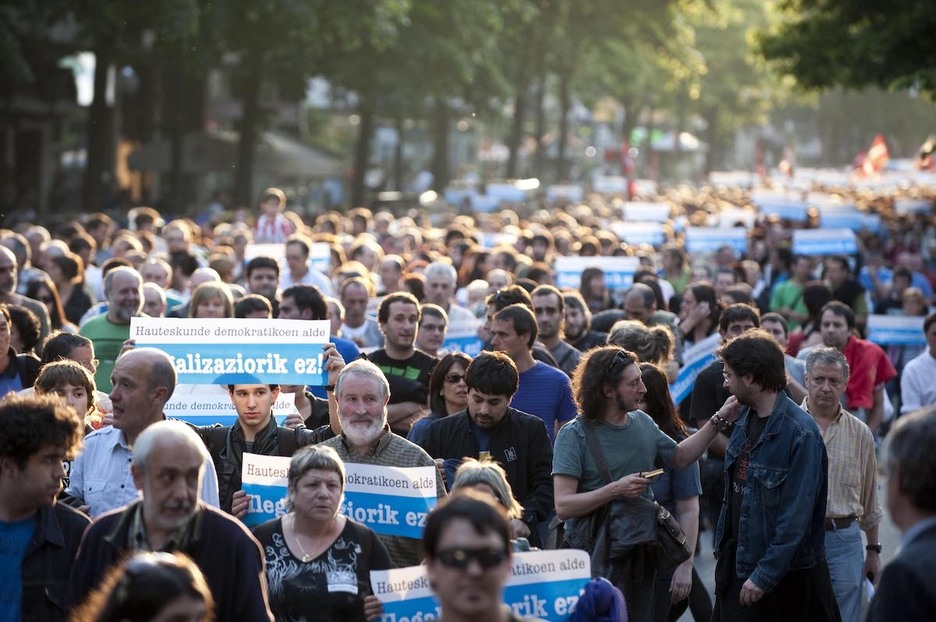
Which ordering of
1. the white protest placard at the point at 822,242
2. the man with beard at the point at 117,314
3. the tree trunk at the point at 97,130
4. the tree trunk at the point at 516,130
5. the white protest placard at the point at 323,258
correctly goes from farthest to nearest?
1. the tree trunk at the point at 516,130
2. the tree trunk at the point at 97,130
3. the white protest placard at the point at 822,242
4. the white protest placard at the point at 323,258
5. the man with beard at the point at 117,314

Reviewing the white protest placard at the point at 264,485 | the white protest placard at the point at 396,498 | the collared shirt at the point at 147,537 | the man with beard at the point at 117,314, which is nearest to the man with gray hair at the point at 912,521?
the collared shirt at the point at 147,537

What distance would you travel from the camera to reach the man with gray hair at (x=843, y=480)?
7.97 m

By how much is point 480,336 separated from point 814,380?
4040 mm

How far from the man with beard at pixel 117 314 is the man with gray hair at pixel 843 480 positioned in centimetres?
454

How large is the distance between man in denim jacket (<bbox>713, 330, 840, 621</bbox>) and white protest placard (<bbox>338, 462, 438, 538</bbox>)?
1.36m

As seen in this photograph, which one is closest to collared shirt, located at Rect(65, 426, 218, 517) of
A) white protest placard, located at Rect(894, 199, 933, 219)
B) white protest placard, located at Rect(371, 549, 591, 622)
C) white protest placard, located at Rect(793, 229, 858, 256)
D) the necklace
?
the necklace

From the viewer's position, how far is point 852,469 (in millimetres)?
8117

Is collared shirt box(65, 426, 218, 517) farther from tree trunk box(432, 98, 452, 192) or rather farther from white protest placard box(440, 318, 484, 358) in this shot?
tree trunk box(432, 98, 452, 192)

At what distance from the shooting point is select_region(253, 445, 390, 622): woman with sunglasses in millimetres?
6086

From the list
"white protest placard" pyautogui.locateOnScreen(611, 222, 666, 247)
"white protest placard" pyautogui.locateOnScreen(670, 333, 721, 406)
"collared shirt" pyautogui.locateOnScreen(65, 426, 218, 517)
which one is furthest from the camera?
"white protest placard" pyautogui.locateOnScreen(611, 222, 666, 247)

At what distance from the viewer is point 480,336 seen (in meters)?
11.9

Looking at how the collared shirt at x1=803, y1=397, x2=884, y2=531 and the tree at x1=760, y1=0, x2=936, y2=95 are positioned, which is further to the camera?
the tree at x1=760, y1=0, x2=936, y2=95

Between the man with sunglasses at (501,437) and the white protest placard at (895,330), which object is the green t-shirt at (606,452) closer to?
the man with sunglasses at (501,437)

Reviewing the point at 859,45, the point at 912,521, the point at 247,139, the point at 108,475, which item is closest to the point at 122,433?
the point at 108,475
